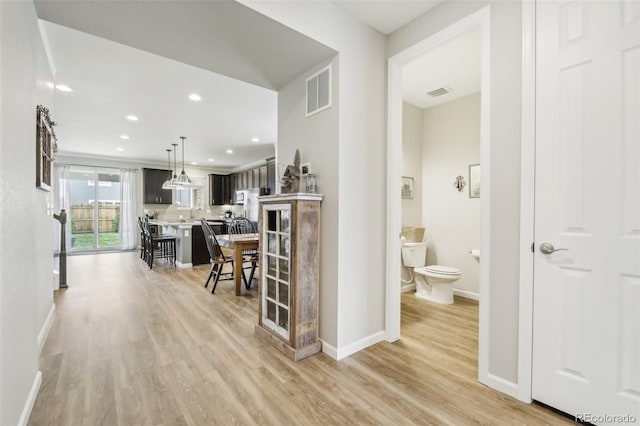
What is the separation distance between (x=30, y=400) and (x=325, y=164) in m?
2.42

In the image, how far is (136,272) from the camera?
5.32m

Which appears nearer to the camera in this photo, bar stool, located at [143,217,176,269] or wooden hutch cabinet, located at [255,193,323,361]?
wooden hutch cabinet, located at [255,193,323,361]

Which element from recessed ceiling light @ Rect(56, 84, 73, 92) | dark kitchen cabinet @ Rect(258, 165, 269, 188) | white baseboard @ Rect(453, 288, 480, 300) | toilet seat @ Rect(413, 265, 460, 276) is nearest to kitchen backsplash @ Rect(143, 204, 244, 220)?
dark kitchen cabinet @ Rect(258, 165, 269, 188)

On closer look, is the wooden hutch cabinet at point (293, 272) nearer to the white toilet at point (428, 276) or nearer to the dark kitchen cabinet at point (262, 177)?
the white toilet at point (428, 276)

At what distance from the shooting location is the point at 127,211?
26.8 feet

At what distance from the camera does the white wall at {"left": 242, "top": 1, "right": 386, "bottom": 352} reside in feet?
7.28

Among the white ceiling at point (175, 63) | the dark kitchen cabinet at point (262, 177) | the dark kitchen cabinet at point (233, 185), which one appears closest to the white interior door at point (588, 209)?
the white ceiling at point (175, 63)

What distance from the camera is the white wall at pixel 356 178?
7.28ft

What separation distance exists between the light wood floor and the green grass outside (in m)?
5.76

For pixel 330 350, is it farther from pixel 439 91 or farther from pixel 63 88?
pixel 63 88

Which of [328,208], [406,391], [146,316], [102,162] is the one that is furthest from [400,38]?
[102,162]

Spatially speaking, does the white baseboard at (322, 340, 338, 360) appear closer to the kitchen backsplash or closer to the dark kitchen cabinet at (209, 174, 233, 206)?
the kitchen backsplash

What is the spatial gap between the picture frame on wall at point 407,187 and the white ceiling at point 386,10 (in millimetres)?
2047

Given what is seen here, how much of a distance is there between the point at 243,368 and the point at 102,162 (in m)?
8.52
